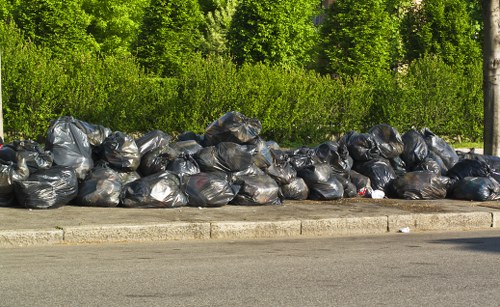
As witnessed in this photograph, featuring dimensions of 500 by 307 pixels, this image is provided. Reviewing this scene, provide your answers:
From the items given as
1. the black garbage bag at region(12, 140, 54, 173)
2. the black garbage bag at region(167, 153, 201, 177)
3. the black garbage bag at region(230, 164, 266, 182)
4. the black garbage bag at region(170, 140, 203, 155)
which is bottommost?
the black garbage bag at region(230, 164, 266, 182)

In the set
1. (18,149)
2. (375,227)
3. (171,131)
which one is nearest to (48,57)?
(171,131)

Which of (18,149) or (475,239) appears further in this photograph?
(18,149)

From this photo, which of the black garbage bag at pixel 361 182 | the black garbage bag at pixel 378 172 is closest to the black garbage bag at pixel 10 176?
the black garbage bag at pixel 361 182

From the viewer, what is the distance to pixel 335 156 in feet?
39.4

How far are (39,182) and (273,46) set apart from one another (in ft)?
48.3

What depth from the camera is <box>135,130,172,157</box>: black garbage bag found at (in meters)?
11.0

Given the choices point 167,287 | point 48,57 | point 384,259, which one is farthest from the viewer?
point 48,57

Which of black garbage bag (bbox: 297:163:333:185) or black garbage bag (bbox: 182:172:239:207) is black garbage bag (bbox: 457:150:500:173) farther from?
black garbage bag (bbox: 182:172:239:207)

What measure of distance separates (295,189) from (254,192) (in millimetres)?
877

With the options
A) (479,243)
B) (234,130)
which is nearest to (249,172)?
(234,130)

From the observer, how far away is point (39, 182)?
31.6 feet

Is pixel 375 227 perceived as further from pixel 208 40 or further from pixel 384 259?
pixel 208 40

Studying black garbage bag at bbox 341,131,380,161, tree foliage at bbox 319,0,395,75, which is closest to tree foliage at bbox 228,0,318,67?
tree foliage at bbox 319,0,395,75

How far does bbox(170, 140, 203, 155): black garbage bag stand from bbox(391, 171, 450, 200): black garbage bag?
124 inches
